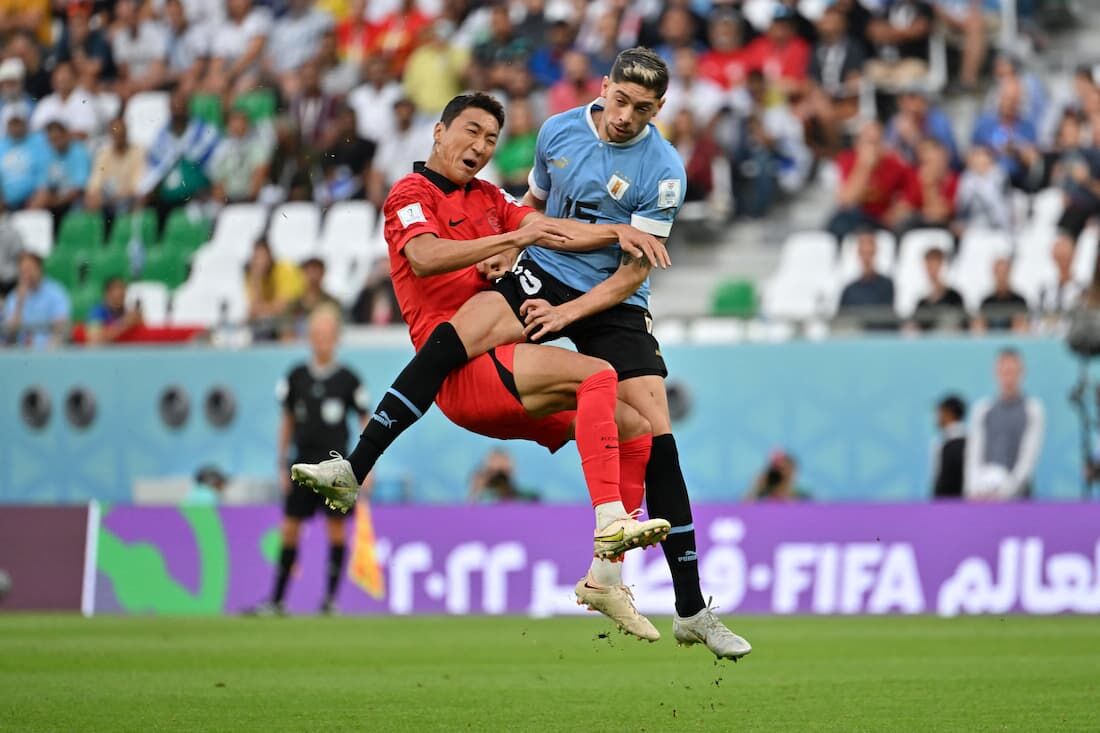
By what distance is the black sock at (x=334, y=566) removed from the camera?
15453 mm

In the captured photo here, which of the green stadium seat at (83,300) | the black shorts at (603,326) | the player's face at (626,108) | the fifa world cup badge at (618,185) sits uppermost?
the player's face at (626,108)

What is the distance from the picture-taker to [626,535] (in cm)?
751

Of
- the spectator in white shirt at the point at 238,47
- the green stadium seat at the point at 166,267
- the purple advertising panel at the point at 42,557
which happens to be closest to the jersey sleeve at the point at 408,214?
the purple advertising panel at the point at 42,557

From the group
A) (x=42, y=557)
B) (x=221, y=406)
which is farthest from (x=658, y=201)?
(x=221, y=406)

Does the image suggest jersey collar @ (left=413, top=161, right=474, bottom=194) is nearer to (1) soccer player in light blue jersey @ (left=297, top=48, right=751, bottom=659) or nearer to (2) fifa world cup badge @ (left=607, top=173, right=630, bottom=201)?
(1) soccer player in light blue jersey @ (left=297, top=48, right=751, bottom=659)

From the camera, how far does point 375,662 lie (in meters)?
10.3

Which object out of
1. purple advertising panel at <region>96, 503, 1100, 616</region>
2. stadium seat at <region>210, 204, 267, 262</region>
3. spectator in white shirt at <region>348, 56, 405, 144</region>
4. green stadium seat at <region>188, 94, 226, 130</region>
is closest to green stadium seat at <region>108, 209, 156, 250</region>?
stadium seat at <region>210, 204, 267, 262</region>

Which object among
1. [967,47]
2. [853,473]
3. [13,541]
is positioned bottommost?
[13,541]

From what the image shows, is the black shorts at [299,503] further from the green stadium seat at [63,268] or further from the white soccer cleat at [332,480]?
the white soccer cleat at [332,480]

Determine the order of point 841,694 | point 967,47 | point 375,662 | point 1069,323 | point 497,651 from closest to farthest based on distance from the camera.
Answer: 1. point 841,694
2. point 375,662
3. point 497,651
4. point 1069,323
5. point 967,47

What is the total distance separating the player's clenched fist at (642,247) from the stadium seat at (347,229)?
38.7 ft

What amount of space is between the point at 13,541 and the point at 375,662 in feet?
27.1

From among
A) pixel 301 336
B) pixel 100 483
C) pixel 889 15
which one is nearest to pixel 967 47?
pixel 889 15

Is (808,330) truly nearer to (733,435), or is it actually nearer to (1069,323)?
(733,435)
